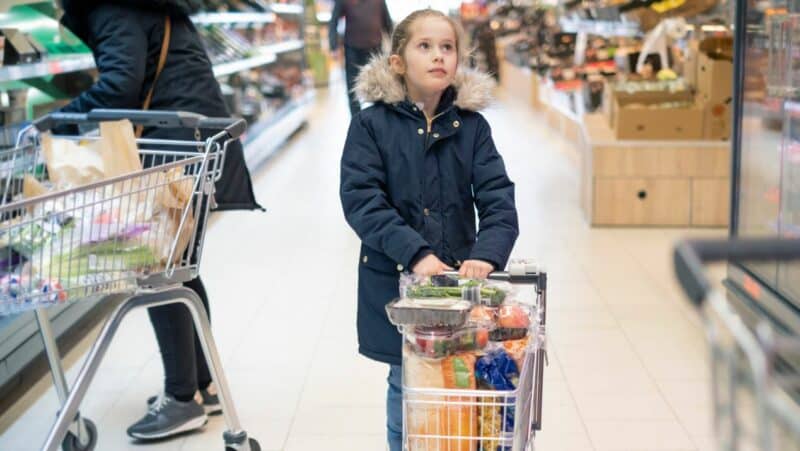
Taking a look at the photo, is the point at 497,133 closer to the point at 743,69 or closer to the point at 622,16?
the point at 622,16

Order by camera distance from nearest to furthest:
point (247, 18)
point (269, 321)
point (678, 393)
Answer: point (678, 393)
point (269, 321)
point (247, 18)

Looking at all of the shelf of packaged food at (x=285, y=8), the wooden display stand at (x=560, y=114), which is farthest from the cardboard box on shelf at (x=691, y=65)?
the shelf of packaged food at (x=285, y=8)

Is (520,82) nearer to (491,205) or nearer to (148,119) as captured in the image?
(148,119)

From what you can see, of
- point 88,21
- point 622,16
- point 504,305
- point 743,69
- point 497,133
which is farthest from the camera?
point 497,133

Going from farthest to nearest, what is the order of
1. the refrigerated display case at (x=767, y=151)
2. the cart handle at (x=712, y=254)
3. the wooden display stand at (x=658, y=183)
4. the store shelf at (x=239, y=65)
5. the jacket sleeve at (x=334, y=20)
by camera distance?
the store shelf at (x=239, y=65) < the jacket sleeve at (x=334, y=20) < the wooden display stand at (x=658, y=183) < the refrigerated display case at (x=767, y=151) < the cart handle at (x=712, y=254)

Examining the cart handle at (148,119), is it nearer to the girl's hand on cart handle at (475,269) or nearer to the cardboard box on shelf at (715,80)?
the girl's hand on cart handle at (475,269)

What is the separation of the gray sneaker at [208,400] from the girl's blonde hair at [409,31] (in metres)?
1.48

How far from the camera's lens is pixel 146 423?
323 cm

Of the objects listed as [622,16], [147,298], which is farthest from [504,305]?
[622,16]

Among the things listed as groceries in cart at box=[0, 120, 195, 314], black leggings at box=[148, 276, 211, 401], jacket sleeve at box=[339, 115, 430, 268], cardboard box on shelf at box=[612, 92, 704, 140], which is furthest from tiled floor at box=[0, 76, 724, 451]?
jacket sleeve at box=[339, 115, 430, 268]

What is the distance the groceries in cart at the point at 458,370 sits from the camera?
1.78m

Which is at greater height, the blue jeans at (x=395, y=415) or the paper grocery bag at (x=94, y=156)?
the paper grocery bag at (x=94, y=156)

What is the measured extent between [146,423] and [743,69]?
2575 mm

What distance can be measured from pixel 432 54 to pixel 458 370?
32.4 inches
